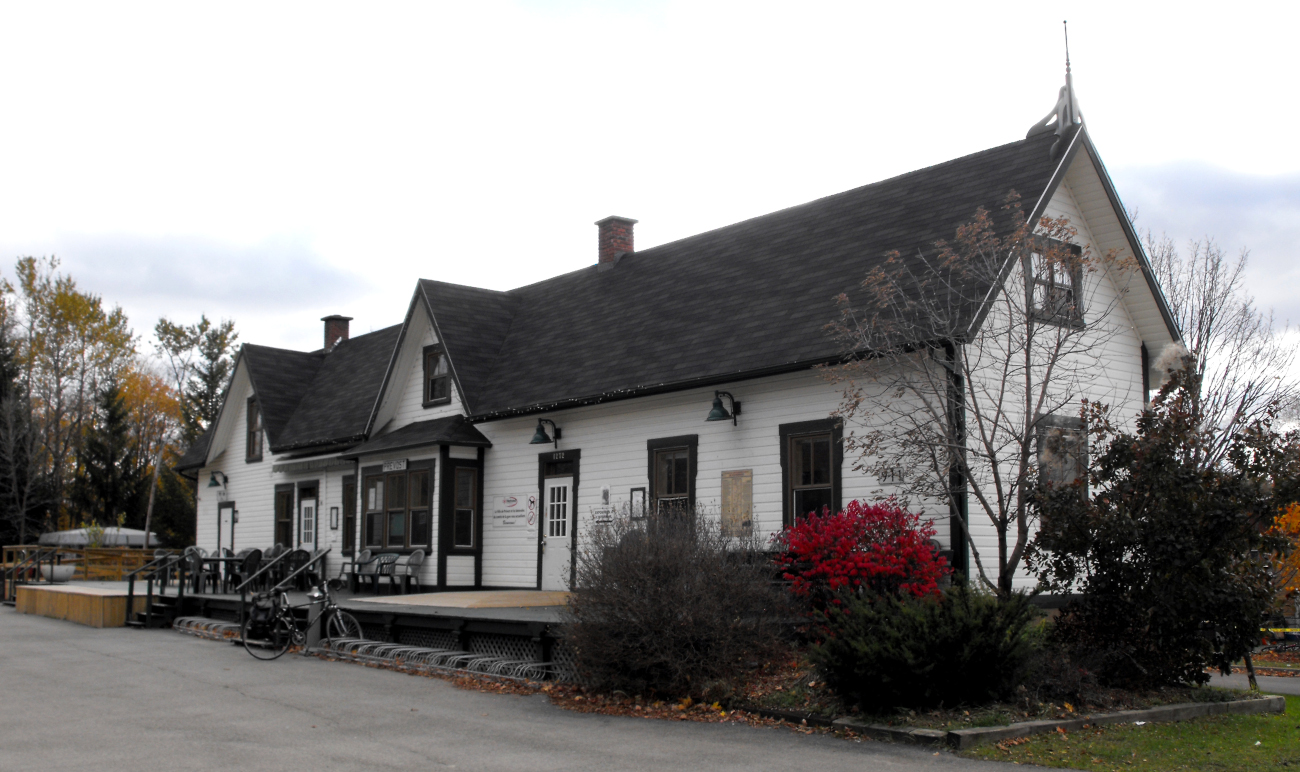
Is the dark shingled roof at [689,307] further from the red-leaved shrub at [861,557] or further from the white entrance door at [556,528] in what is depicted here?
the red-leaved shrub at [861,557]

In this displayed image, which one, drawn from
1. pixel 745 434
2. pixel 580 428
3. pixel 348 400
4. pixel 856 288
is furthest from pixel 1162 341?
pixel 348 400

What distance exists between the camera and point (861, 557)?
35.7ft

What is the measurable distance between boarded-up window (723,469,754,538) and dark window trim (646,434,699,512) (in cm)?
53

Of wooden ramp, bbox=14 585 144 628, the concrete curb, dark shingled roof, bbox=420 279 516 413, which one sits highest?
dark shingled roof, bbox=420 279 516 413

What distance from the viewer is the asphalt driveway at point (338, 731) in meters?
7.96

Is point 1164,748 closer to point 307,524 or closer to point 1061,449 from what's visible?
point 1061,449

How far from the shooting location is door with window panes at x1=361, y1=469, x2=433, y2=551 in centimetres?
2016

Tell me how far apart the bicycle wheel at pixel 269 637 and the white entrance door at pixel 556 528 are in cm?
440

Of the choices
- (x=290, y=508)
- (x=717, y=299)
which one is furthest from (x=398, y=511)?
(x=717, y=299)

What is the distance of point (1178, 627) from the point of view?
10477 mm

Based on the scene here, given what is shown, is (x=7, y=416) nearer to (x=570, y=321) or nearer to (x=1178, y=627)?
(x=570, y=321)

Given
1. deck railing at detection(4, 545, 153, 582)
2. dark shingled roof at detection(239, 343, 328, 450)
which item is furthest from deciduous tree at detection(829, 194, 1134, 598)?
deck railing at detection(4, 545, 153, 582)

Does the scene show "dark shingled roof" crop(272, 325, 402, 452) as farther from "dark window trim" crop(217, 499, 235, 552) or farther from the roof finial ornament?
the roof finial ornament

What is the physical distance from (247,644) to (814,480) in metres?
8.36
